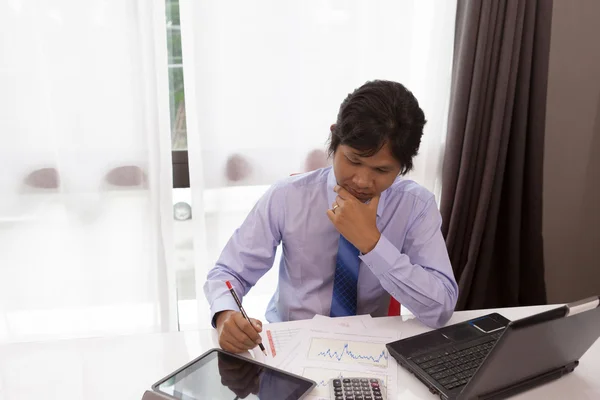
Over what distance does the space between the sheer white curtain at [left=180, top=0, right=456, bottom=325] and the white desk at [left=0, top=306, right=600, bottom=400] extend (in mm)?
945

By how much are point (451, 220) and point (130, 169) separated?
128 cm

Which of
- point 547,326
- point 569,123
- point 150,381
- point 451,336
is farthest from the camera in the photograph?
point 569,123

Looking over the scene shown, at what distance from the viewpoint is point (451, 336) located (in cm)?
111

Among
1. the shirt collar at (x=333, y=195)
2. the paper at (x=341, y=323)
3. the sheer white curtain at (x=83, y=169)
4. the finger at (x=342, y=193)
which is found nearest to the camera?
the paper at (x=341, y=323)

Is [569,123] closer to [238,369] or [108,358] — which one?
[238,369]

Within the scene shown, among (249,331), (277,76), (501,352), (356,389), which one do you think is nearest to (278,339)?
(249,331)

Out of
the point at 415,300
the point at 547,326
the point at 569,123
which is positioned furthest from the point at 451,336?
the point at 569,123

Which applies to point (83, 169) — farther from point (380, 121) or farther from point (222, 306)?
point (380, 121)

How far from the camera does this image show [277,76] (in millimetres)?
1941

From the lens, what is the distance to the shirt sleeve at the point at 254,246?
4.37 ft

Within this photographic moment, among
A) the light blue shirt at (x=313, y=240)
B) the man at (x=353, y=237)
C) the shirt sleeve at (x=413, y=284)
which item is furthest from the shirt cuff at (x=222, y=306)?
the shirt sleeve at (x=413, y=284)

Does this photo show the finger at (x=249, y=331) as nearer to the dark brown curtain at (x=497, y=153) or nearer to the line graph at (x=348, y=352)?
the line graph at (x=348, y=352)

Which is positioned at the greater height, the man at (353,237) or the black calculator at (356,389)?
the man at (353,237)

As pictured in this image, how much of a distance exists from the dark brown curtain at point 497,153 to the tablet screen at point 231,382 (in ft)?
4.50
